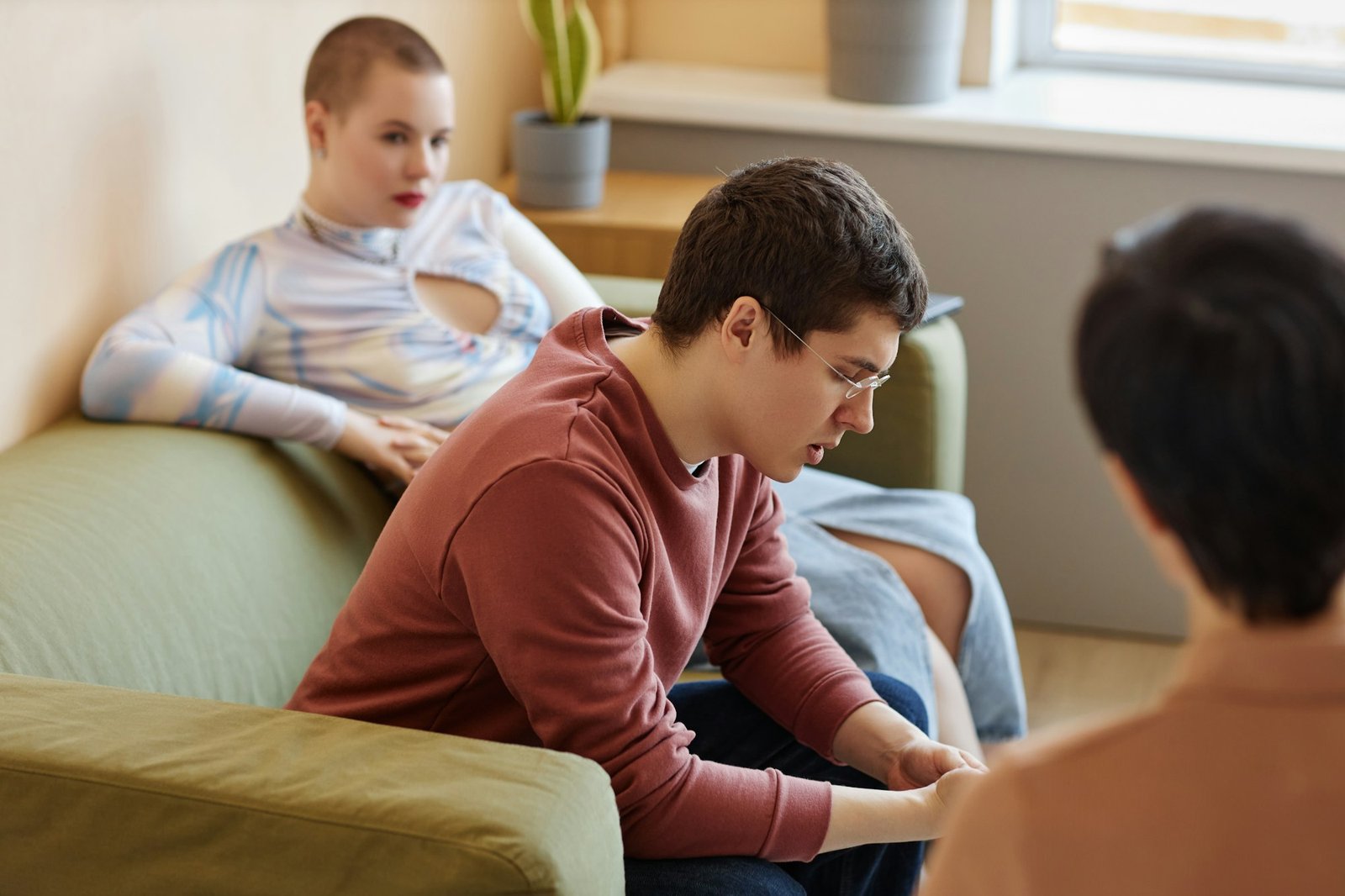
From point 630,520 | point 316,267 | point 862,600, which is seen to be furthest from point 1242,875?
point 316,267

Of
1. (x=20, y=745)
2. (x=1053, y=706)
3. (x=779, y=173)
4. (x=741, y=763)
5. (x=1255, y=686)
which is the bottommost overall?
(x=1053, y=706)

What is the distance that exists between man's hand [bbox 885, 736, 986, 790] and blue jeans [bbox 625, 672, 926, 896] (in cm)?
5

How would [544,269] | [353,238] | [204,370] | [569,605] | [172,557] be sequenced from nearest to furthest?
[569,605]
[172,557]
[204,370]
[353,238]
[544,269]

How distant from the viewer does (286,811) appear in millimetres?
895

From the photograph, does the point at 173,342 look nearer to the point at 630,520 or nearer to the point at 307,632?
the point at 307,632

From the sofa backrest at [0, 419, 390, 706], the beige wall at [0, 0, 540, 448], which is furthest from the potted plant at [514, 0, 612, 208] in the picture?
the sofa backrest at [0, 419, 390, 706]

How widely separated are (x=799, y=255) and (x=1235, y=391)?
0.58 m

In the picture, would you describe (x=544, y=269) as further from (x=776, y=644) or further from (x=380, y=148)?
(x=776, y=644)

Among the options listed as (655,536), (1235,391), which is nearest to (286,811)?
(655,536)

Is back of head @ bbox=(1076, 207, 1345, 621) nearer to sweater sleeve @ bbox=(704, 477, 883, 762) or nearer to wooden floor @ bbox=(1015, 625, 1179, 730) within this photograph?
sweater sleeve @ bbox=(704, 477, 883, 762)

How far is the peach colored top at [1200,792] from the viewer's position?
574 millimetres

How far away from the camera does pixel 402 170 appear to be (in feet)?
5.66

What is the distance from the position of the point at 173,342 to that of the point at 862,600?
2.76 feet

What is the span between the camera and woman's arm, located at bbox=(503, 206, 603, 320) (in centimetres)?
201
